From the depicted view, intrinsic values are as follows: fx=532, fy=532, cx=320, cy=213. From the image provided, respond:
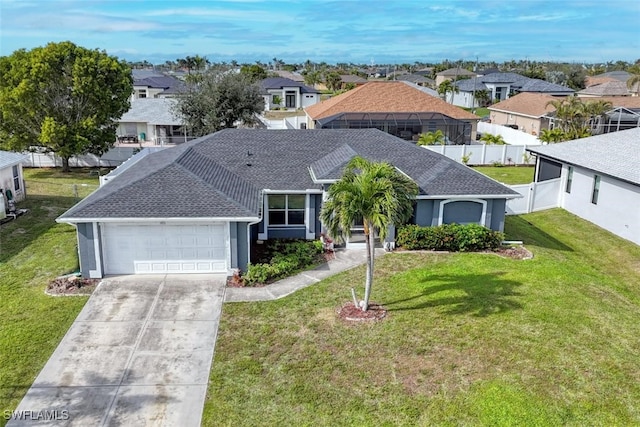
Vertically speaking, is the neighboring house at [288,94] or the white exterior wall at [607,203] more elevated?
the neighboring house at [288,94]

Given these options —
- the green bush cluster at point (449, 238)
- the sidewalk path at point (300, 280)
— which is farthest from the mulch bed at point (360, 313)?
the green bush cluster at point (449, 238)

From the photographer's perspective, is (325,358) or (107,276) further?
(107,276)

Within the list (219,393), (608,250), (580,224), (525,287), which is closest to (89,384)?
(219,393)

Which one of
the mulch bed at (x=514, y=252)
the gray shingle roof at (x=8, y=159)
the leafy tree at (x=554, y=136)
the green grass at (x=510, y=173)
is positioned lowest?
the mulch bed at (x=514, y=252)

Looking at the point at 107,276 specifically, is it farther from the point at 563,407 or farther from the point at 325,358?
the point at 563,407

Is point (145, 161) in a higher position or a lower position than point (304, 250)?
higher

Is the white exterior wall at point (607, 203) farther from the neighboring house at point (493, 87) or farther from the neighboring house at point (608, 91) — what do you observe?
Answer: the neighboring house at point (493, 87)

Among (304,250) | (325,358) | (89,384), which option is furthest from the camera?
(304,250)
